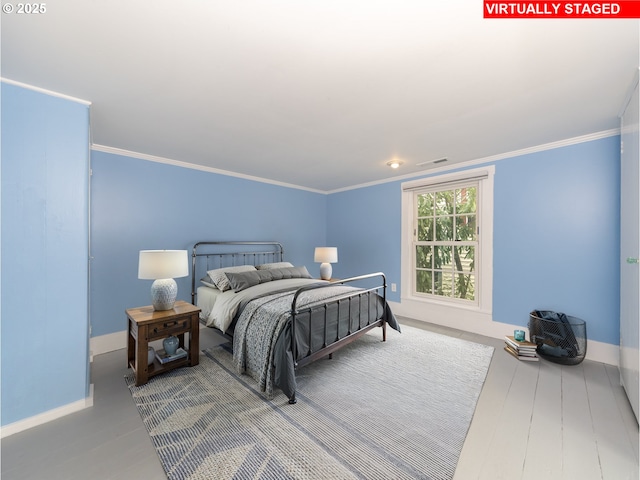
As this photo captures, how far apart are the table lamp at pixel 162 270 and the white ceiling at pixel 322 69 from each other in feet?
3.94

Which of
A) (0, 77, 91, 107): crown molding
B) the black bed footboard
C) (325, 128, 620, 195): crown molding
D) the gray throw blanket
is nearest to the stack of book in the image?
the black bed footboard

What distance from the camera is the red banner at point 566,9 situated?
118 cm

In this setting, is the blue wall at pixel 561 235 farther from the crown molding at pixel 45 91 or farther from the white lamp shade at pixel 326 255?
the crown molding at pixel 45 91

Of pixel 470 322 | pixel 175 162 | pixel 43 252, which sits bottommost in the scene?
pixel 470 322

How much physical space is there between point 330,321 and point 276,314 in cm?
56

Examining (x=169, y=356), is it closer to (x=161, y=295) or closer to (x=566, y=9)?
(x=161, y=295)

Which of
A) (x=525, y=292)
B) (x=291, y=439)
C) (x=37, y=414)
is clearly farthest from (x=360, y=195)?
(x=37, y=414)

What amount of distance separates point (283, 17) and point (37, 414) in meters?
2.87

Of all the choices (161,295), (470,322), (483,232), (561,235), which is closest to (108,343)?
(161,295)

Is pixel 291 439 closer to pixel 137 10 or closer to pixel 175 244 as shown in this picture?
pixel 137 10

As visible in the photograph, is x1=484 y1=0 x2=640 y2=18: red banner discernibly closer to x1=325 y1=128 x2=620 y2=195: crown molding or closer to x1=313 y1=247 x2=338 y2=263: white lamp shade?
x1=325 y1=128 x2=620 y2=195: crown molding

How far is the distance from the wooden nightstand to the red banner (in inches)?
117

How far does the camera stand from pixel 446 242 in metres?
3.74

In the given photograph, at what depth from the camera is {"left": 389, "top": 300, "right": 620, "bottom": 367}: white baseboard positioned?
255 centimetres
